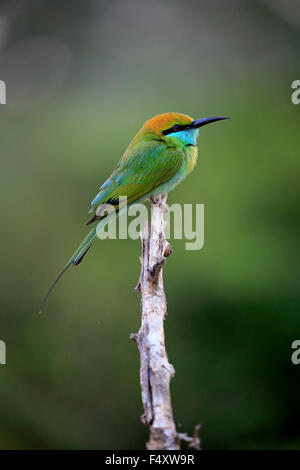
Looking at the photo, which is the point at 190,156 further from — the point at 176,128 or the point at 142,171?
the point at 142,171

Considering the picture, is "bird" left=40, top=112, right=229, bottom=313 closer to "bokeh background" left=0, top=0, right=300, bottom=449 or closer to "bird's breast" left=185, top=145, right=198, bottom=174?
"bird's breast" left=185, top=145, right=198, bottom=174

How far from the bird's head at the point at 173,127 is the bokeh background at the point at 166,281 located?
4.15ft

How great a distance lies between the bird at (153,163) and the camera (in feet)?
12.0

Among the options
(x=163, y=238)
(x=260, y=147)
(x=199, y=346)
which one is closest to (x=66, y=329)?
(x=199, y=346)

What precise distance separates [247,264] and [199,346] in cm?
84

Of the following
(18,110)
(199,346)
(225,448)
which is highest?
(18,110)

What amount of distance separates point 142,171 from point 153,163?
0.34 ft

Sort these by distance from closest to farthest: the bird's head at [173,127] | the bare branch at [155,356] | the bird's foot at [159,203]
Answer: the bare branch at [155,356], the bird's foot at [159,203], the bird's head at [173,127]

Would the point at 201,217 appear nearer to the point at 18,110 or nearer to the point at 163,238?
the point at 163,238

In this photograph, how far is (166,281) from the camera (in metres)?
4.71

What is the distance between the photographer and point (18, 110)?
7383mm

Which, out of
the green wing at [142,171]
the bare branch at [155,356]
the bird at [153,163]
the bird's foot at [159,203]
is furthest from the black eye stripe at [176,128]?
the bare branch at [155,356]

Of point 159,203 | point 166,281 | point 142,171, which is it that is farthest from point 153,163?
point 166,281

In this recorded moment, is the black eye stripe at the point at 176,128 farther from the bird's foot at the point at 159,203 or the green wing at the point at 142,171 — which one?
the bird's foot at the point at 159,203
